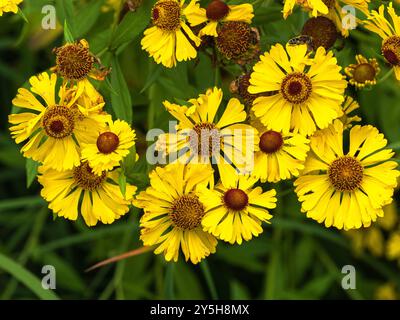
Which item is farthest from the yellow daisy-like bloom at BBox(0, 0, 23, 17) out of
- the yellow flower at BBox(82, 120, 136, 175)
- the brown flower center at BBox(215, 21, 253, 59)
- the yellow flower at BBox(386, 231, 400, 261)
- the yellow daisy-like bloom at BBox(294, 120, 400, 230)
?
the yellow flower at BBox(386, 231, 400, 261)

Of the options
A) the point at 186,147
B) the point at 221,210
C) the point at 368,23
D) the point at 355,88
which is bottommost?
the point at 221,210

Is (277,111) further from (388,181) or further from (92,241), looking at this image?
(92,241)

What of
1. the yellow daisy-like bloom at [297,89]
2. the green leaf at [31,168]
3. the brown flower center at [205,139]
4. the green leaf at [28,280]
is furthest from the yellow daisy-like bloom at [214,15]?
the green leaf at [28,280]

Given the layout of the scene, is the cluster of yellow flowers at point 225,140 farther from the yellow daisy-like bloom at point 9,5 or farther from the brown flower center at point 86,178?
the yellow daisy-like bloom at point 9,5

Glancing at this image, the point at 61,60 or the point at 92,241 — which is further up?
the point at 92,241

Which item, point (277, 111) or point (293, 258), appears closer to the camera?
point (277, 111)

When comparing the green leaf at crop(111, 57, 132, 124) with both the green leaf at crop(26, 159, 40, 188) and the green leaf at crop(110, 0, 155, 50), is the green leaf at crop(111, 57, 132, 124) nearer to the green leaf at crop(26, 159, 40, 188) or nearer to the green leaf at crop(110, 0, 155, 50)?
the green leaf at crop(110, 0, 155, 50)

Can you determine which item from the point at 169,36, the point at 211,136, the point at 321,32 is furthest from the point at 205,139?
the point at 321,32

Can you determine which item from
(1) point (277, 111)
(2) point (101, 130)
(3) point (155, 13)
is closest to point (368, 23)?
(1) point (277, 111)
